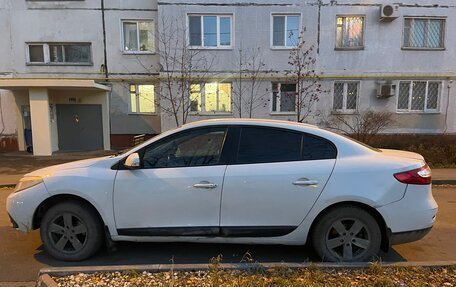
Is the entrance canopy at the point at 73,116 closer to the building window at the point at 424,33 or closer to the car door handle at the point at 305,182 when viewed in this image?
the car door handle at the point at 305,182

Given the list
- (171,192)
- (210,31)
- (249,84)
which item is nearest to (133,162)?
(171,192)

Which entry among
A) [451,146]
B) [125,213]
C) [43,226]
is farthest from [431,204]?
[451,146]

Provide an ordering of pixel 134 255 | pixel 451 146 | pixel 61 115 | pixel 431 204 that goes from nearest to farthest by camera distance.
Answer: pixel 431 204
pixel 134 255
pixel 451 146
pixel 61 115

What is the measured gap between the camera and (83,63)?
13742 millimetres

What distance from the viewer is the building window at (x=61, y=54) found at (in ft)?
45.0

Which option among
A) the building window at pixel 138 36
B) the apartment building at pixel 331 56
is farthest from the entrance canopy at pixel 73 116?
the apartment building at pixel 331 56

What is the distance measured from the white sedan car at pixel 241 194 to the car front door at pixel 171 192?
1cm

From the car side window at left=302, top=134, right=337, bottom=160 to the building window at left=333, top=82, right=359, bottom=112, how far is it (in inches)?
432

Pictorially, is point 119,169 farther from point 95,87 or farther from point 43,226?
point 95,87

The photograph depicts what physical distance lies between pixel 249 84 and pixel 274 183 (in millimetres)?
10509

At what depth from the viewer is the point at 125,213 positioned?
3574mm

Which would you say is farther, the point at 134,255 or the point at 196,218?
the point at 134,255

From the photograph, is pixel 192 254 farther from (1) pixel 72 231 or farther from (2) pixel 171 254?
(1) pixel 72 231

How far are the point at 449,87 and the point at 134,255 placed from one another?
50.2ft
